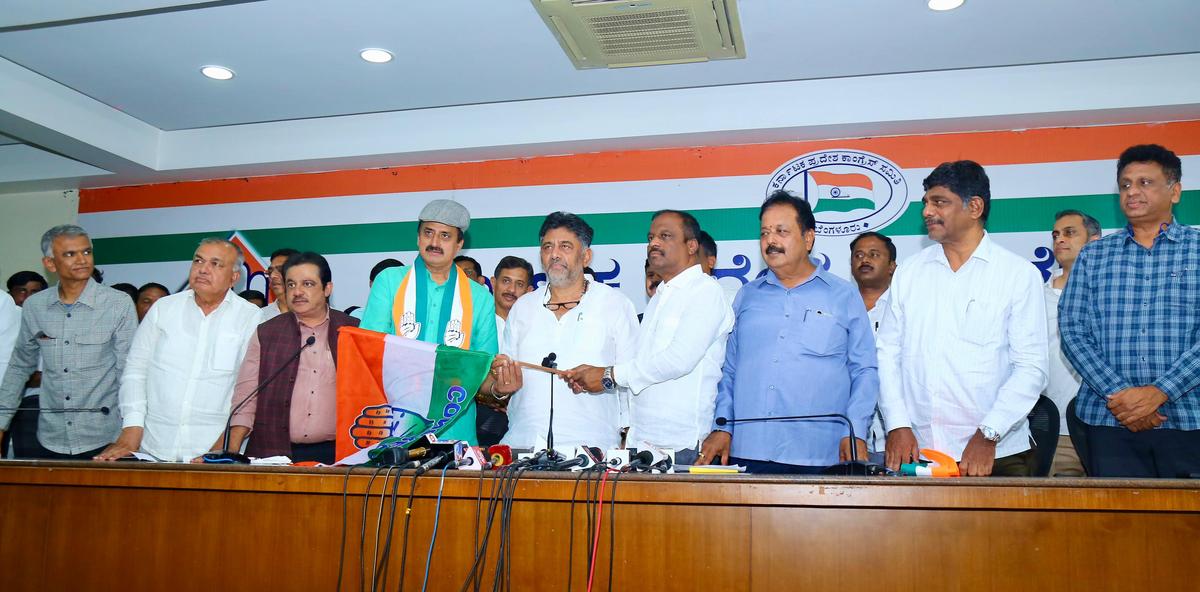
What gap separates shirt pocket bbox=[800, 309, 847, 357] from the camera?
3.27 meters

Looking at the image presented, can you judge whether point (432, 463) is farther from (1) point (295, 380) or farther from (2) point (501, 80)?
(2) point (501, 80)

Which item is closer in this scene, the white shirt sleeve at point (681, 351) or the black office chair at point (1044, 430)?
the black office chair at point (1044, 430)

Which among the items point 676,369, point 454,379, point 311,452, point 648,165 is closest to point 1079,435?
point 676,369

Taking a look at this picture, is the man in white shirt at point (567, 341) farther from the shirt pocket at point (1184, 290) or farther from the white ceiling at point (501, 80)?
the shirt pocket at point (1184, 290)

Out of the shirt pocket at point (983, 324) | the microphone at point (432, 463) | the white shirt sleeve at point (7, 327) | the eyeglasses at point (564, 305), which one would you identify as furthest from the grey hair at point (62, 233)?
the shirt pocket at point (983, 324)

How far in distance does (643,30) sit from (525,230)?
1.87 m

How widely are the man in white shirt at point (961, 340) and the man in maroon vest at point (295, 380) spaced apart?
6.86 ft

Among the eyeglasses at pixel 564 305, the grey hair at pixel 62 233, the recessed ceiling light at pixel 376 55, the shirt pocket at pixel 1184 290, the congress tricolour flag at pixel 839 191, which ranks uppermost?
the recessed ceiling light at pixel 376 55

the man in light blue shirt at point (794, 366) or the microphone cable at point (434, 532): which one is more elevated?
the man in light blue shirt at point (794, 366)

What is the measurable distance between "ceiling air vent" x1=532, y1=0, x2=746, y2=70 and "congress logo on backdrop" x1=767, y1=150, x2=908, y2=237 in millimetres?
1002

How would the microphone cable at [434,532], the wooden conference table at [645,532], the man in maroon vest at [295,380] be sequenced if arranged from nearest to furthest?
the wooden conference table at [645,532], the microphone cable at [434,532], the man in maroon vest at [295,380]

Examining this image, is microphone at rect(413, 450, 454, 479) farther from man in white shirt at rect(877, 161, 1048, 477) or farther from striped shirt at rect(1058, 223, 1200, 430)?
striped shirt at rect(1058, 223, 1200, 430)

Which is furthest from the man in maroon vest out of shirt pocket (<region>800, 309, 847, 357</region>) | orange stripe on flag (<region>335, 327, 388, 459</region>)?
shirt pocket (<region>800, 309, 847, 357</region>)

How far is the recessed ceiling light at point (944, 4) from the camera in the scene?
4.07 metres
